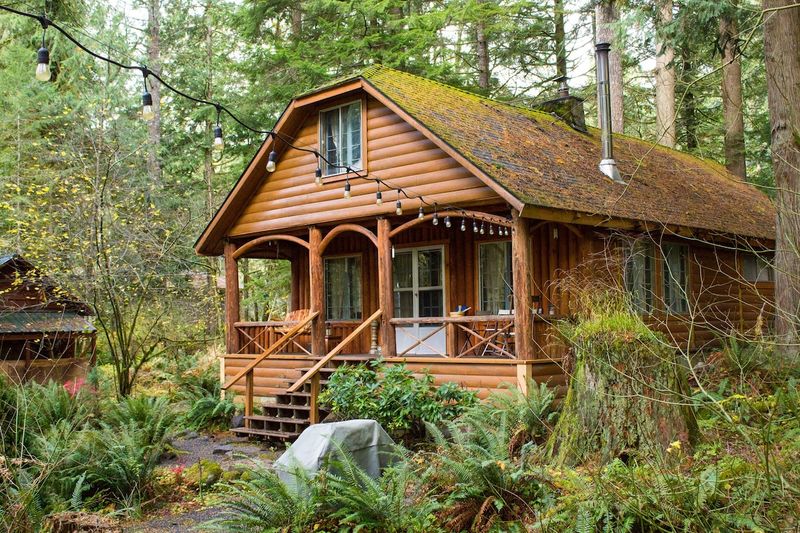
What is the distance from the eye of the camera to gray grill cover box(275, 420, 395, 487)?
8414mm

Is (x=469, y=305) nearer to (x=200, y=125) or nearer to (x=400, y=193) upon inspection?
(x=400, y=193)

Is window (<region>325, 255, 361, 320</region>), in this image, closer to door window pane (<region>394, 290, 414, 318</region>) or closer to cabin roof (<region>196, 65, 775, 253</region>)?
door window pane (<region>394, 290, 414, 318</region>)

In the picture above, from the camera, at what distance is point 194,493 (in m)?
9.72

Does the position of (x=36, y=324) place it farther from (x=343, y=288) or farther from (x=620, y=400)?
(x=620, y=400)

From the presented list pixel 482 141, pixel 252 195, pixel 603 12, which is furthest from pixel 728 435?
pixel 603 12

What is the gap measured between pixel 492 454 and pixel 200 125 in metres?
25.8

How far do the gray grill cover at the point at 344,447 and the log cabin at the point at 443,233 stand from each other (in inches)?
145

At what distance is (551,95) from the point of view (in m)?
27.3

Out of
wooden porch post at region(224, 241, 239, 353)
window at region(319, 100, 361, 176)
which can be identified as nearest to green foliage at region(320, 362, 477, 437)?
window at region(319, 100, 361, 176)

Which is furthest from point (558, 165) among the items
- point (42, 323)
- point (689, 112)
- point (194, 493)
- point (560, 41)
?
point (689, 112)

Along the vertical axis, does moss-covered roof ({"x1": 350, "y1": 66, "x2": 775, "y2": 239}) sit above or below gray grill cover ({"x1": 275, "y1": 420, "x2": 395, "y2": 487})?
above

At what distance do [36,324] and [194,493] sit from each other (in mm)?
9097

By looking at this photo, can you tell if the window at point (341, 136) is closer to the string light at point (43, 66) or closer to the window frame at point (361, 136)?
the window frame at point (361, 136)

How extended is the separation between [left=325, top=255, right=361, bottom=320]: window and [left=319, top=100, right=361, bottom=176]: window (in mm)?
2796
